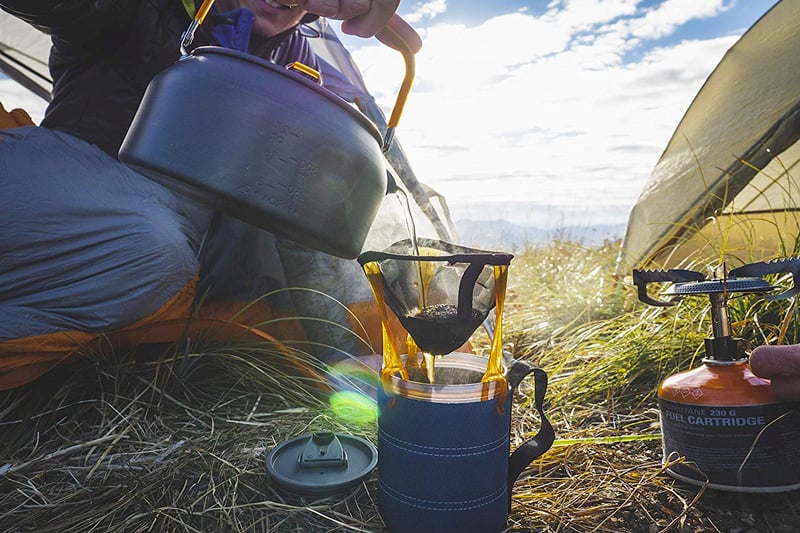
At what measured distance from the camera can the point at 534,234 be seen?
20.2 ft

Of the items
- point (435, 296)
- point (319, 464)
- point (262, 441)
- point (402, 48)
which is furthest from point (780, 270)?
point (262, 441)

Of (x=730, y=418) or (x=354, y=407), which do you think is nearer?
(x=730, y=418)

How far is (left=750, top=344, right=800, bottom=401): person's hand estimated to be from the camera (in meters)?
1.14

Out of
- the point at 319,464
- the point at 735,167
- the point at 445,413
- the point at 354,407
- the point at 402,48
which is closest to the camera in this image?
the point at 445,413

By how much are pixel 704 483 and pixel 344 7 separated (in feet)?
4.49

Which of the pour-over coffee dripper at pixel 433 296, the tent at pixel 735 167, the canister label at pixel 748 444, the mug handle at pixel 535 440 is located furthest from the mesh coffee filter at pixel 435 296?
the tent at pixel 735 167

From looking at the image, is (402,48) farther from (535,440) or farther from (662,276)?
(535,440)

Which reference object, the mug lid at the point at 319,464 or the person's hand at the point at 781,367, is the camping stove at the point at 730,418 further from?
the mug lid at the point at 319,464

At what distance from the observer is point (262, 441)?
1.47 metres

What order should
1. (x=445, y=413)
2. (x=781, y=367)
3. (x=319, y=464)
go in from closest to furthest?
(x=445, y=413), (x=781, y=367), (x=319, y=464)

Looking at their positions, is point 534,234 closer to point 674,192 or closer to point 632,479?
point 674,192

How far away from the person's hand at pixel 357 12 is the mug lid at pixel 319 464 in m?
0.97

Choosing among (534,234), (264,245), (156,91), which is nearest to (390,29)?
(156,91)

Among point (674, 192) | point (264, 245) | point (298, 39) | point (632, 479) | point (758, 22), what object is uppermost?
point (758, 22)
